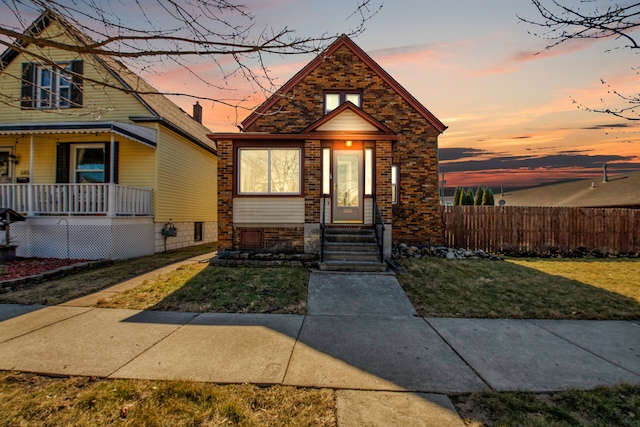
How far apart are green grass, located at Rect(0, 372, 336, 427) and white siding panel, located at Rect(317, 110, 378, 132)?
7919 millimetres

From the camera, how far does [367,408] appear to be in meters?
2.58

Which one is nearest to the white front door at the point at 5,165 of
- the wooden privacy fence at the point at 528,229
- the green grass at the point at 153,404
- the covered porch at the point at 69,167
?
the covered porch at the point at 69,167

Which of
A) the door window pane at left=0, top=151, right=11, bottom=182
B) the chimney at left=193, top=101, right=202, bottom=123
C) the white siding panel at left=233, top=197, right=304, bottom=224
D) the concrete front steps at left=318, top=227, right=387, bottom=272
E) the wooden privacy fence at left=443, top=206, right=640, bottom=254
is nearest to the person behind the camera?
the concrete front steps at left=318, top=227, right=387, bottom=272

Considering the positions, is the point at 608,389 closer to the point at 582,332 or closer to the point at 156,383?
the point at 582,332

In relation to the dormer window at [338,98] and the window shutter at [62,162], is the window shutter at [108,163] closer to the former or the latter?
the window shutter at [62,162]

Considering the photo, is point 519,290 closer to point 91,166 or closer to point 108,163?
point 108,163

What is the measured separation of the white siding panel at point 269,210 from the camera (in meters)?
9.21

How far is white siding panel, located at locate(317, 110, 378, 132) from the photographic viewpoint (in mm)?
9422

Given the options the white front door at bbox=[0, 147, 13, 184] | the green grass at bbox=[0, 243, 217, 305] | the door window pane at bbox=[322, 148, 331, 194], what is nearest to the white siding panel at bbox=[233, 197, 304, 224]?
the door window pane at bbox=[322, 148, 331, 194]

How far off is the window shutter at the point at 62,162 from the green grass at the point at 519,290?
1271 centimetres

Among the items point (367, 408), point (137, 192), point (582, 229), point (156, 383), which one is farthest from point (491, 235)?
point (137, 192)

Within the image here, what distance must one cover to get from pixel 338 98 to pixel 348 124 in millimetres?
3230

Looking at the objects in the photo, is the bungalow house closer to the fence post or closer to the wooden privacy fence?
the fence post

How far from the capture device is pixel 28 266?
8055 mm
